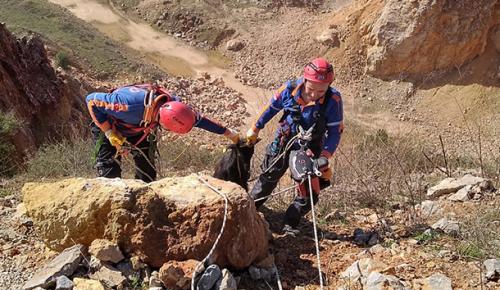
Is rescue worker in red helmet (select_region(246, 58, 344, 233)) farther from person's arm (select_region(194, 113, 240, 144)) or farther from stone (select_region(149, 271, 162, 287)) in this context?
stone (select_region(149, 271, 162, 287))

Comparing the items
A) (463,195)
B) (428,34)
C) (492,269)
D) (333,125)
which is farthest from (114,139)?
(428,34)

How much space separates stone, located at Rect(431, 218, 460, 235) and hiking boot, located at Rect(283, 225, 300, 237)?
3.61 feet

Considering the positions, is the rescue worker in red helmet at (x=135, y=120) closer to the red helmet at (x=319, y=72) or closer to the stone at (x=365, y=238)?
the red helmet at (x=319, y=72)

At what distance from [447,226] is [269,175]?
1526mm

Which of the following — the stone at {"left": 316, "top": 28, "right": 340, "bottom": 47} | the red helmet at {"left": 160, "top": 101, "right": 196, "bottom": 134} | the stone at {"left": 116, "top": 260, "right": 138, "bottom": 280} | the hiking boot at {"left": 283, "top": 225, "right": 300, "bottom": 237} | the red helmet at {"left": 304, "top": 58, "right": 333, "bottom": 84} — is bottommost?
the stone at {"left": 316, "top": 28, "right": 340, "bottom": 47}

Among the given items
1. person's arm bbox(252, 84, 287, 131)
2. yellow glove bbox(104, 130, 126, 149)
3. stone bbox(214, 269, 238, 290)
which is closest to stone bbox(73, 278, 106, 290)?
stone bbox(214, 269, 238, 290)

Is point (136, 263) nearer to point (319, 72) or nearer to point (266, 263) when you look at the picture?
point (266, 263)

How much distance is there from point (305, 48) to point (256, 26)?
2741 millimetres

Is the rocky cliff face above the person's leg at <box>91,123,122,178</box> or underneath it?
underneath

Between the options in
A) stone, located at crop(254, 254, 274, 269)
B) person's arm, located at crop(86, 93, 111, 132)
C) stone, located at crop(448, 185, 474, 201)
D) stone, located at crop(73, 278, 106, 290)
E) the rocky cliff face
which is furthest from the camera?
the rocky cliff face

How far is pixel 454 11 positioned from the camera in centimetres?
1691

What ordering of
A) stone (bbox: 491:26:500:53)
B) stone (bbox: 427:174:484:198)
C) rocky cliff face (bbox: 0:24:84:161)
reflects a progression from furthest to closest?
stone (bbox: 491:26:500:53)
rocky cliff face (bbox: 0:24:84:161)
stone (bbox: 427:174:484:198)

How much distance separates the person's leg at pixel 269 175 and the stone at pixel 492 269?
1.83 m

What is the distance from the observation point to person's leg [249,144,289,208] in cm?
452
